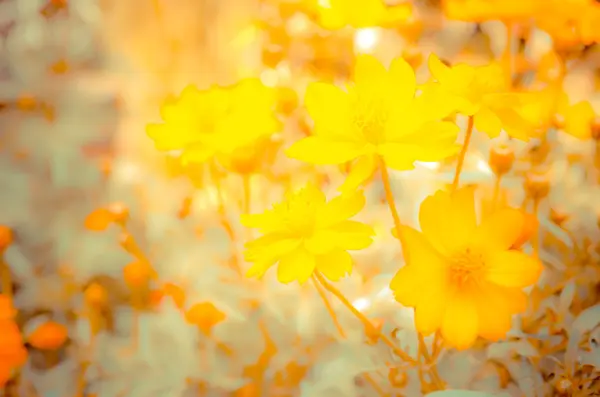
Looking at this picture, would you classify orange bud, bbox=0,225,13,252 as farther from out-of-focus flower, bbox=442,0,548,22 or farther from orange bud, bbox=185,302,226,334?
out-of-focus flower, bbox=442,0,548,22

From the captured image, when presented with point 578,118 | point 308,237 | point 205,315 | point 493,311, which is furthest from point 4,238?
point 578,118

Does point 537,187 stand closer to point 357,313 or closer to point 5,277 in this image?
point 357,313

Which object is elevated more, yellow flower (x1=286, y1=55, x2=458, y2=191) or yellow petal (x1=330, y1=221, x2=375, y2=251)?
yellow flower (x1=286, y1=55, x2=458, y2=191)

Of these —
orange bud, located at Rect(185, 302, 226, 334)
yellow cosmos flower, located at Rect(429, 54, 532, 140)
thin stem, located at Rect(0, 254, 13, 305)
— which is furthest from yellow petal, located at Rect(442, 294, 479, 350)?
thin stem, located at Rect(0, 254, 13, 305)

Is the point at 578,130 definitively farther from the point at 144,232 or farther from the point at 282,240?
the point at 144,232

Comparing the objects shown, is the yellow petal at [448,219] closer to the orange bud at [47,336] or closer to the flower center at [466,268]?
the flower center at [466,268]

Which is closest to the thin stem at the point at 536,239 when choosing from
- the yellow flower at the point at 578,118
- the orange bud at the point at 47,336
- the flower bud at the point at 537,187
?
the flower bud at the point at 537,187

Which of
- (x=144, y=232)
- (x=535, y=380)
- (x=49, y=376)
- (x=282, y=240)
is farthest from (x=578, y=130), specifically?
(x=49, y=376)
